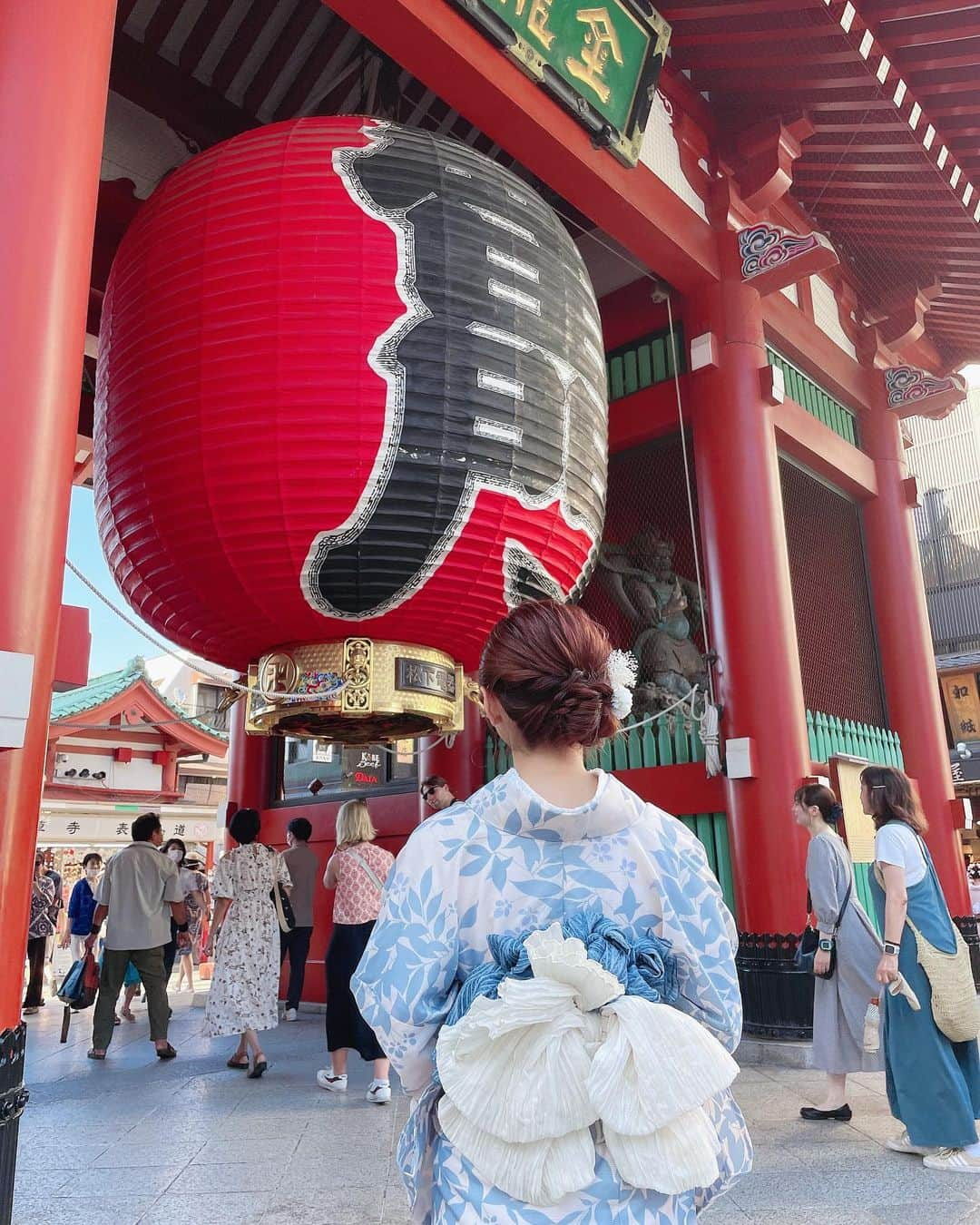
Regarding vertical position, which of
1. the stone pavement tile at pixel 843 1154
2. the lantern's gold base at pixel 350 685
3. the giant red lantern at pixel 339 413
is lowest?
the stone pavement tile at pixel 843 1154

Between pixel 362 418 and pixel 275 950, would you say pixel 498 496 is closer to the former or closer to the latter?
pixel 362 418

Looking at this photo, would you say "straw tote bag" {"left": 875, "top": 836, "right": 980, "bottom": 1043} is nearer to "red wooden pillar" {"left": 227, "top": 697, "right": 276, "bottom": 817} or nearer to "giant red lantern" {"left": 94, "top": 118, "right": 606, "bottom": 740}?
"giant red lantern" {"left": 94, "top": 118, "right": 606, "bottom": 740}

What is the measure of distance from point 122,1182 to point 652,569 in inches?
191

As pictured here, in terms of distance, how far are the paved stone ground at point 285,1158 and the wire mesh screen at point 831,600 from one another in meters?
3.20

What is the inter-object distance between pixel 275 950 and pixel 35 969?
4.30 m

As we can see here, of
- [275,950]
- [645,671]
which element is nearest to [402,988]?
[275,950]

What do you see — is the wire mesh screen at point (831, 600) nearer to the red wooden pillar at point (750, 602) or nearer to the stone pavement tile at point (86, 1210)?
the red wooden pillar at point (750, 602)

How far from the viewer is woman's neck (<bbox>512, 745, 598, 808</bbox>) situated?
130 cm

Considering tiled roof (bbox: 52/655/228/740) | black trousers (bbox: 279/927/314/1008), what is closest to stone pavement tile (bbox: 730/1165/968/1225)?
black trousers (bbox: 279/927/314/1008)

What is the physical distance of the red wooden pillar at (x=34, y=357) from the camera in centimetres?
218

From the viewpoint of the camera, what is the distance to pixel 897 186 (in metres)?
6.68

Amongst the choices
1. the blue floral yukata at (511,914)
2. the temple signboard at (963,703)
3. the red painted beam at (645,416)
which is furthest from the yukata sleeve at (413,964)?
the temple signboard at (963,703)

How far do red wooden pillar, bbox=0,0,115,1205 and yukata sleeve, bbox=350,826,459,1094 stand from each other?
4.32ft

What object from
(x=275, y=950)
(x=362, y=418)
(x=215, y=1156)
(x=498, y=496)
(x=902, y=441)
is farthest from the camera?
(x=902, y=441)
